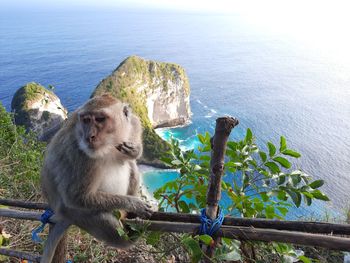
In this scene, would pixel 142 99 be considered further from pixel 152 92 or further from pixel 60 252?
pixel 60 252

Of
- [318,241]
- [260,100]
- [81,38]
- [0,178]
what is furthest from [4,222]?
[81,38]

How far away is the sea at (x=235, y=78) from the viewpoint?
4572cm

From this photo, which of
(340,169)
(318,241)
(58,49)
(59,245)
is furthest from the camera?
(58,49)

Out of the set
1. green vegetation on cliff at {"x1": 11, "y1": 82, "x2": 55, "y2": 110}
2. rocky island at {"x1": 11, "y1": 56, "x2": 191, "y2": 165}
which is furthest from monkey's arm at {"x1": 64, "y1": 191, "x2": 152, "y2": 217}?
green vegetation on cliff at {"x1": 11, "y1": 82, "x2": 55, "y2": 110}

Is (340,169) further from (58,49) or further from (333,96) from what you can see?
(58,49)

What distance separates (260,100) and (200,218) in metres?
63.9

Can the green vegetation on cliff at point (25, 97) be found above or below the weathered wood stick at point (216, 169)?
below

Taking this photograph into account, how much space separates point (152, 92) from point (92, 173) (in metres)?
56.6

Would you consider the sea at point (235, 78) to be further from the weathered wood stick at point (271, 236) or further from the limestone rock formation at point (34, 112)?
the weathered wood stick at point (271, 236)

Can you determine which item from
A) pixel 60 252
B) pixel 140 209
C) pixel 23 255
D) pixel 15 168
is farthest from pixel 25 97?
pixel 140 209

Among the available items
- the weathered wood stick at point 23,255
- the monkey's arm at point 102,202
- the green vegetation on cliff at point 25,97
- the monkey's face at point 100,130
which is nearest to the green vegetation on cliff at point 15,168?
the weathered wood stick at point 23,255

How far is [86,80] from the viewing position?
70375 millimetres

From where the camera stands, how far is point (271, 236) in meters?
2.01

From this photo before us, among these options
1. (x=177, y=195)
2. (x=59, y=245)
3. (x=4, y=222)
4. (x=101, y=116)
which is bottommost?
(x=4, y=222)
